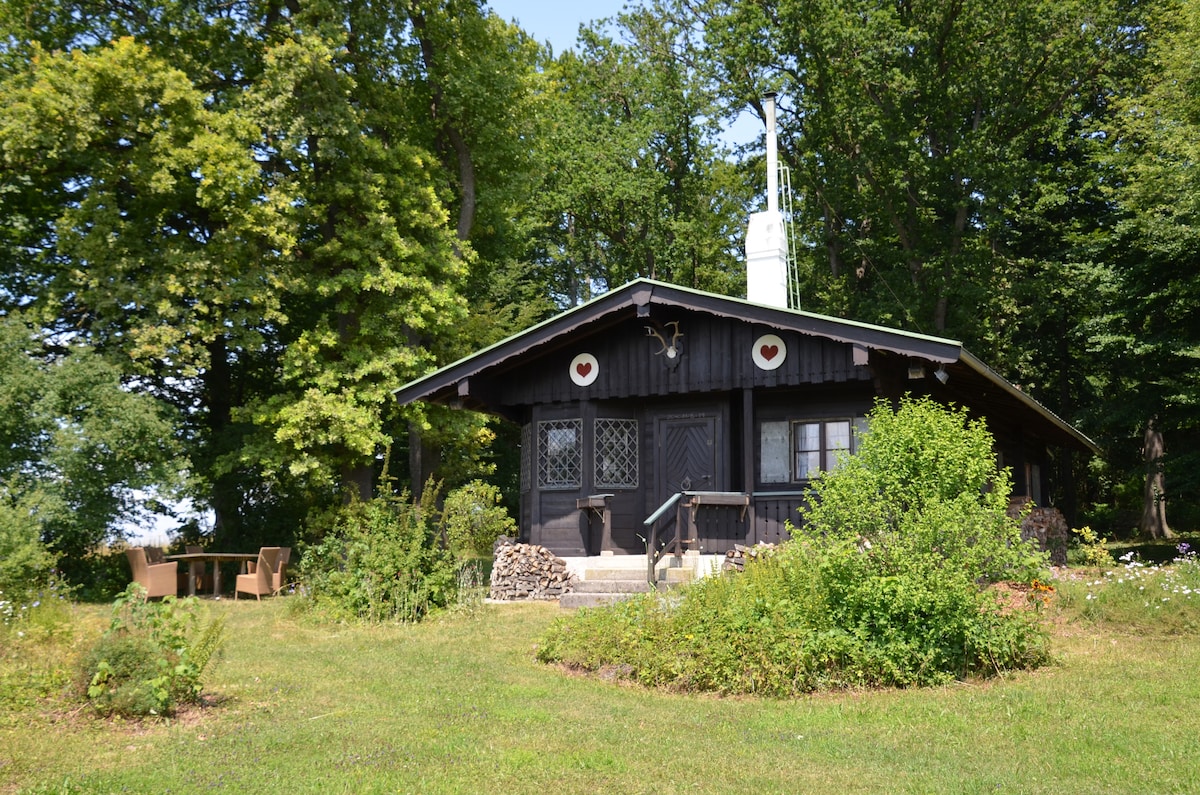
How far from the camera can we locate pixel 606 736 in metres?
7.38

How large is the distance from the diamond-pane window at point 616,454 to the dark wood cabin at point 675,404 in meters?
0.03

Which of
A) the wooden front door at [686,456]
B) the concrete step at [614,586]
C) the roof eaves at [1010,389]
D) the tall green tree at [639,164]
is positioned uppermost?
the tall green tree at [639,164]

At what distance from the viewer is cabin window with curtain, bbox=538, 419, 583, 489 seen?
18406mm

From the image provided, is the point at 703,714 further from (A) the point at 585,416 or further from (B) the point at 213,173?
(B) the point at 213,173

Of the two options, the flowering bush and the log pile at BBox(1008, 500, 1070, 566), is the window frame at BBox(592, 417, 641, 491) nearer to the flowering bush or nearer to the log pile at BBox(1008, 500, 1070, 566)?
the log pile at BBox(1008, 500, 1070, 566)

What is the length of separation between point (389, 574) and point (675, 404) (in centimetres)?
642

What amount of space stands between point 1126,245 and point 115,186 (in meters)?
23.1

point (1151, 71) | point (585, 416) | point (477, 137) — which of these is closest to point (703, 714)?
point (585, 416)

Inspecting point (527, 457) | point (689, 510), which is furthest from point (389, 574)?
point (527, 457)

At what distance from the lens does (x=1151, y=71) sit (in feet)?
95.7

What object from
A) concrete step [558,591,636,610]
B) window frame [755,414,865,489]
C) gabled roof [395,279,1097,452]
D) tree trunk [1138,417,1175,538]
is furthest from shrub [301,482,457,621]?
tree trunk [1138,417,1175,538]

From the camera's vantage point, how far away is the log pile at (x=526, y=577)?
677 inches

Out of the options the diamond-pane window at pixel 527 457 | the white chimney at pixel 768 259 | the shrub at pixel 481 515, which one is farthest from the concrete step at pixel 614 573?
the shrub at pixel 481 515

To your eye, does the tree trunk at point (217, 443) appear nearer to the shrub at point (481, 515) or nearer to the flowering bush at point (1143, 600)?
the shrub at point (481, 515)
